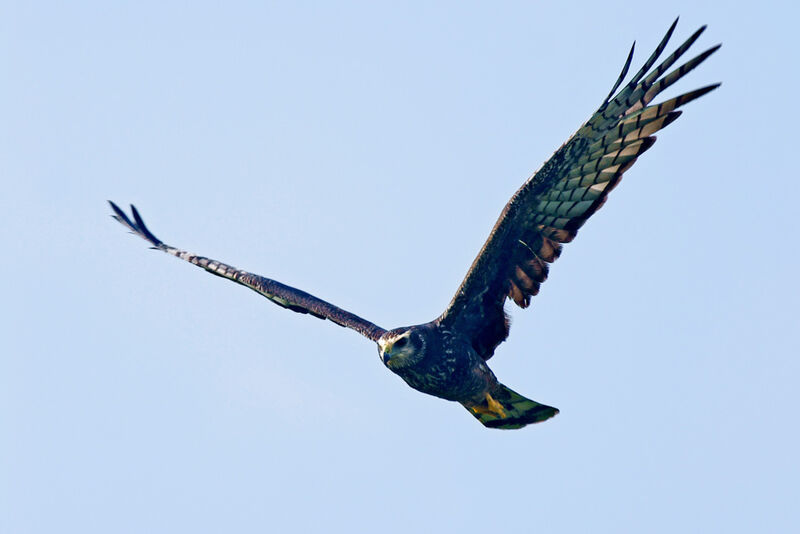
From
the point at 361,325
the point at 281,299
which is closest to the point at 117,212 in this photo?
the point at 281,299

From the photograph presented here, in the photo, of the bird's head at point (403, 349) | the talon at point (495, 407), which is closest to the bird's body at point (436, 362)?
the bird's head at point (403, 349)

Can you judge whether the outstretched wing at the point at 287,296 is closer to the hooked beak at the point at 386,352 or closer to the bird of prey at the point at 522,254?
the bird of prey at the point at 522,254

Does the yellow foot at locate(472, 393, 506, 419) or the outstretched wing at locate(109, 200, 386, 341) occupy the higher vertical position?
the outstretched wing at locate(109, 200, 386, 341)

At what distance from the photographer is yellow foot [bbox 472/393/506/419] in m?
13.9

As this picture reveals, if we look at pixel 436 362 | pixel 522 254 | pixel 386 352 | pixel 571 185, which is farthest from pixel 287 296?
pixel 571 185

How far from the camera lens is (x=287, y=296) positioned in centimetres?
1427

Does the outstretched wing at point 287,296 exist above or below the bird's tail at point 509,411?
above

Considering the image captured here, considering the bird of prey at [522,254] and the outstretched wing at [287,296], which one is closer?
the bird of prey at [522,254]

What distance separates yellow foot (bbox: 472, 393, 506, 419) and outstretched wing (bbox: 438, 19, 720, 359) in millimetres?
1313

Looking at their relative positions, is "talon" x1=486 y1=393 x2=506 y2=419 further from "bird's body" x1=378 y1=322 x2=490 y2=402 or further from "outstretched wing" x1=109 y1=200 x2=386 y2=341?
"outstretched wing" x1=109 y1=200 x2=386 y2=341

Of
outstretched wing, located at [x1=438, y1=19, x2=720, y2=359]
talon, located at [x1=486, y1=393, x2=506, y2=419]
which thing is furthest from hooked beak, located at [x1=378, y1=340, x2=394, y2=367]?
talon, located at [x1=486, y1=393, x2=506, y2=419]

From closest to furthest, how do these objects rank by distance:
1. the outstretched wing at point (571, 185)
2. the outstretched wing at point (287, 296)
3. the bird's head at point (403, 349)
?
the outstretched wing at point (571, 185), the bird's head at point (403, 349), the outstretched wing at point (287, 296)

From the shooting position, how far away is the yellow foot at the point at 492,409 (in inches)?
546

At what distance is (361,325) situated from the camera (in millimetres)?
13672
